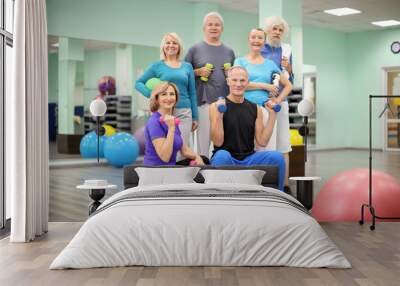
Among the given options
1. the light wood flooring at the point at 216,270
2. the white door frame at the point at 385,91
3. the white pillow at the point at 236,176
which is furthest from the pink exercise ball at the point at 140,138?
the white door frame at the point at 385,91

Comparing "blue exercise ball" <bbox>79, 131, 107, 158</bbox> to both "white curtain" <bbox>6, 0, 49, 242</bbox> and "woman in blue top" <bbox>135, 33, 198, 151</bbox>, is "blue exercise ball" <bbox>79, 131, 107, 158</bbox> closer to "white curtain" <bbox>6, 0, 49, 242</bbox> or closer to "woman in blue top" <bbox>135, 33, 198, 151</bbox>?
"woman in blue top" <bbox>135, 33, 198, 151</bbox>

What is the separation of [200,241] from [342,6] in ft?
32.6

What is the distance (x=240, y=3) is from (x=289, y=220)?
8.95 meters

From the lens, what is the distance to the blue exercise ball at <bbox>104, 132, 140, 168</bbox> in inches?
434

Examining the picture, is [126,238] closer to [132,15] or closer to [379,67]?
[132,15]

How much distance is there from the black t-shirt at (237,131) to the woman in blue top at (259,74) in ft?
1.07

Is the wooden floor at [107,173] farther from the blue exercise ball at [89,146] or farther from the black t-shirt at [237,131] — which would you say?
the black t-shirt at [237,131]

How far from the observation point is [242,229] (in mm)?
4285

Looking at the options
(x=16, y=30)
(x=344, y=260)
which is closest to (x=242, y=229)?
(x=344, y=260)

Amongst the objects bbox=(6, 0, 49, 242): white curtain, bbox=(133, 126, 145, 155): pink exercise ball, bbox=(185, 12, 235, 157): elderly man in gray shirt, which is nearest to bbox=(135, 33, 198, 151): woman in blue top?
bbox=(185, 12, 235, 157): elderly man in gray shirt

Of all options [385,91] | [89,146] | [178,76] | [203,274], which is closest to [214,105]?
[178,76]

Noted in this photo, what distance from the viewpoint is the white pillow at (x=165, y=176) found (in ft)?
19.0

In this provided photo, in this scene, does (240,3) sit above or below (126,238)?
above

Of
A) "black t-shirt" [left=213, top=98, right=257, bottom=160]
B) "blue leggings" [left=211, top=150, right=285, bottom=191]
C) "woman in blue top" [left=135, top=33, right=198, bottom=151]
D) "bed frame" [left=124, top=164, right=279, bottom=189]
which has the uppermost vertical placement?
"woman in blue top" [left=135, top=33, right=198, bottom=151]
